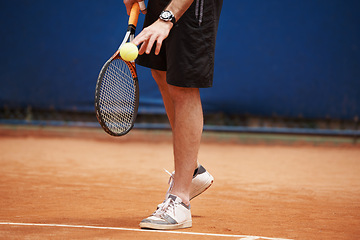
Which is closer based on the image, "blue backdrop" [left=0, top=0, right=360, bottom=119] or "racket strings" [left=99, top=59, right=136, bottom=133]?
"racket strings" [left=99, top=59, right=136, bottom=133]

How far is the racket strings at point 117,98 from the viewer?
2.41m

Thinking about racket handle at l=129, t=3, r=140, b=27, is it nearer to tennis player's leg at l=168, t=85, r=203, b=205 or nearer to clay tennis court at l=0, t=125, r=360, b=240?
tennis player's leg at l=168, t=85, r=203, b=205

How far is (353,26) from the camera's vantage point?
5.84 meters

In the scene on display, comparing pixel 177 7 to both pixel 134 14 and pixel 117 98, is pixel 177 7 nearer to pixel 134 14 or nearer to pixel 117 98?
pixel 134 14

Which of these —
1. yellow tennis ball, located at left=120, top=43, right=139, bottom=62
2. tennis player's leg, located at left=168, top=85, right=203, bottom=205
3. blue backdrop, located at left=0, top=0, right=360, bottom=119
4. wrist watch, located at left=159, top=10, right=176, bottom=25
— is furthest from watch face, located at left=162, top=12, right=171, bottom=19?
blue backdrop, located at left=0, top=0, right=360, bottom=119

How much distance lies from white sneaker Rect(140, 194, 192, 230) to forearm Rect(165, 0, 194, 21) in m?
0.72

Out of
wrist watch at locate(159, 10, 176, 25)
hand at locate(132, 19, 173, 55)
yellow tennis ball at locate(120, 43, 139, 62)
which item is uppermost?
wrist watch at locate(159, 10, 176, 25)

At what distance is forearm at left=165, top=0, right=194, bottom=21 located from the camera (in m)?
2.12

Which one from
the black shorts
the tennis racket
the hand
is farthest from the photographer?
the tennis racket

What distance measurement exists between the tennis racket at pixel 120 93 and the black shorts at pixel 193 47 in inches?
9.5

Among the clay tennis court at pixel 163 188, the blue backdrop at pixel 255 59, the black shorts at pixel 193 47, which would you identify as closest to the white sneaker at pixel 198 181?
the clay tennis court at pixel 163 188

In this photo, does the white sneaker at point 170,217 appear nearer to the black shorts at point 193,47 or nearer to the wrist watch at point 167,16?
the black shorts at point 193,47

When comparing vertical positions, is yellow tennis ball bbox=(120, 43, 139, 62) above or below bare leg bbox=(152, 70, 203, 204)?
above

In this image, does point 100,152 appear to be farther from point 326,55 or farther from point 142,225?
point 142,225
